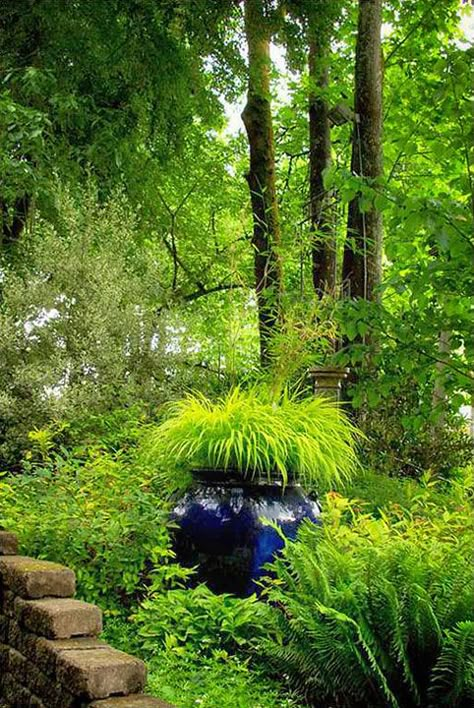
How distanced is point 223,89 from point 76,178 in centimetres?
171

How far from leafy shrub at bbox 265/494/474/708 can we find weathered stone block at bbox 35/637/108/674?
2.35 ft

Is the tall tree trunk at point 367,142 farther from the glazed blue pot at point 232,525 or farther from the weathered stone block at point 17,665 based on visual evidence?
the weathered stone block at point 17,665

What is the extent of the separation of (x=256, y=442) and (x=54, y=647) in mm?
1497

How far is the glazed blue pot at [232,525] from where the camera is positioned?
4.17m

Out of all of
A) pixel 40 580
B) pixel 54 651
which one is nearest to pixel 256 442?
pixel 40 580

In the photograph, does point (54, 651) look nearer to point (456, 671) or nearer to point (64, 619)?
point (64, 619)

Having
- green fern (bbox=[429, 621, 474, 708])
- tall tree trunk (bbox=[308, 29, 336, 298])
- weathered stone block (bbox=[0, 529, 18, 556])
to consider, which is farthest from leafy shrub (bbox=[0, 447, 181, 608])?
tall tree trunk (bbox=[308, 29, 336, 298])

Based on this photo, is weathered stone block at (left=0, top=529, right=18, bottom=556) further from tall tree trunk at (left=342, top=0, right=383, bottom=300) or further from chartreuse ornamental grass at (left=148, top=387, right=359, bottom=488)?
tall tree trunk at (left=342, top=0, right=383, bottom=300)

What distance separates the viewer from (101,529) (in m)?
4.27

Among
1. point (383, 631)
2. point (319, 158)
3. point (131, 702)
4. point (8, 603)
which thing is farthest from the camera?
point (319, 158)

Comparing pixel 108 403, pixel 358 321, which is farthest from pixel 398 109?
pixel 358 321

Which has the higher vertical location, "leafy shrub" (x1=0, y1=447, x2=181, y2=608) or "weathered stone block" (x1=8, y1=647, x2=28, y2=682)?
"leafy shrub" (x1=0, y1=447, x2=181, y2=608)

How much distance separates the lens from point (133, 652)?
3676 mm

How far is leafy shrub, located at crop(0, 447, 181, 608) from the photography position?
409 cm
